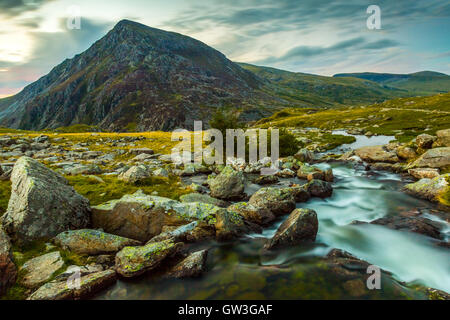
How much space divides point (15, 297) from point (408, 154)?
38.1 m

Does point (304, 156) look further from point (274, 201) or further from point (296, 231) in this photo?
point (296, 231)

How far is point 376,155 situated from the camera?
109ft

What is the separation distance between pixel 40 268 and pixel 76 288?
2.04 m

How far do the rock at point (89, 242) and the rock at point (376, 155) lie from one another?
3406 cm

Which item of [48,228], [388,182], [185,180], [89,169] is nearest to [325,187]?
[388,182]

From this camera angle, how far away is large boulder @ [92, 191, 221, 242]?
12.8 metres

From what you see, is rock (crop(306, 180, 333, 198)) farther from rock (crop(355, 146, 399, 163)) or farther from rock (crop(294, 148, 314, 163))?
rock (crop(355, 146, 399, 163))

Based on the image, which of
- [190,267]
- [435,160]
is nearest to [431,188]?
[435,160]

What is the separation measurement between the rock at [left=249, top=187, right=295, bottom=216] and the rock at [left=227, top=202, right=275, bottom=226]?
1.30 ft

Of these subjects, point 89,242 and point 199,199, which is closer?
point 89,242

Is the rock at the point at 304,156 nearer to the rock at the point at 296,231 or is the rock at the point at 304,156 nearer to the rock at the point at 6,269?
the rock at the point at 296,231

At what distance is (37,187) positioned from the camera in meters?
10.6

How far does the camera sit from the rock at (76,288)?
756 cm

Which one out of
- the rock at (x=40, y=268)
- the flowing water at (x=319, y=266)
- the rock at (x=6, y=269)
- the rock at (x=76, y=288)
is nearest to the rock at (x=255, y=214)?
the flowing water at (x=319, y=266)
